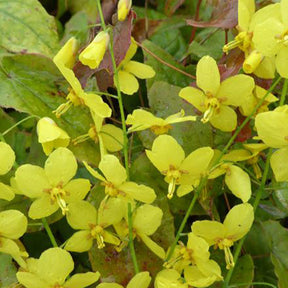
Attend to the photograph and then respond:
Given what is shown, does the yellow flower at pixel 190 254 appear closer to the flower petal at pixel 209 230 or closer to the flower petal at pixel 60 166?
the flower petal at pixel 209 230

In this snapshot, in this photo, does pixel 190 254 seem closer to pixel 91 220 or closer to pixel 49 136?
pixel 91 220

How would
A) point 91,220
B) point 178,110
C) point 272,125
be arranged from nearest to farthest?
point 272,125 → point 91,220 → point 178,110

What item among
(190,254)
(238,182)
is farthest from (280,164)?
(190,254)

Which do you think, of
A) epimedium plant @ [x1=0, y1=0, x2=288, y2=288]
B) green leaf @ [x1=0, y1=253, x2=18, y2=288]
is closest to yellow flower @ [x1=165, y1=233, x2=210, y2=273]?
epimedium plant @ [x1=0, y1=0, x2=288, y2=288]

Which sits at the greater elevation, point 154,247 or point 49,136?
point 49,136

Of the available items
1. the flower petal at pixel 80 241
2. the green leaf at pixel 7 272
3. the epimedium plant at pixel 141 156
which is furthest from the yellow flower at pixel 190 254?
the green leaf at pixel 7 272

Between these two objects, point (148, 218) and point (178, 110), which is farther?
point (178, 110)

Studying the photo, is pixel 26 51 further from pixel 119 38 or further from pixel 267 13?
pixel 267 13

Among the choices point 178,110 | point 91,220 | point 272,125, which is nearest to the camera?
point 272,125
